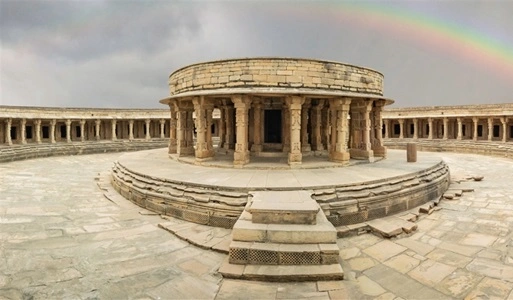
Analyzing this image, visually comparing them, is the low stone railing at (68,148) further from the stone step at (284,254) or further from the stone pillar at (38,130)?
the stone step at (284,254)

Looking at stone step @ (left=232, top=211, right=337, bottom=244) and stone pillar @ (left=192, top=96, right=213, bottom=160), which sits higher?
stone pillar @ (left=192, top=96, right=213, bottom=160)

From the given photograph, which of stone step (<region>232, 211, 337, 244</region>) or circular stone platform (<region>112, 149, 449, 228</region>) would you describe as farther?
circular stone platform (<region>112, 149, 449, 228</region>)

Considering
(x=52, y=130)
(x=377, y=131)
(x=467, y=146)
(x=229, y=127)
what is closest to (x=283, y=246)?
(x=229, y=127)

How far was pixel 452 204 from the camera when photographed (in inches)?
346

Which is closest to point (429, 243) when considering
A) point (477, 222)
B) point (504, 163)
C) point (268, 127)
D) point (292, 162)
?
point (477, 222)

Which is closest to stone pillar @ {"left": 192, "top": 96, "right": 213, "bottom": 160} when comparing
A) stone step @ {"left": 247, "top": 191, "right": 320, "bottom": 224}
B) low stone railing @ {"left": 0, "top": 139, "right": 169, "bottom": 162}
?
stone step @ {"left": 247, "top": 191, "right": 320, "bottom": 224}

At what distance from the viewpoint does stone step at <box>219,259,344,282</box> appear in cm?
459

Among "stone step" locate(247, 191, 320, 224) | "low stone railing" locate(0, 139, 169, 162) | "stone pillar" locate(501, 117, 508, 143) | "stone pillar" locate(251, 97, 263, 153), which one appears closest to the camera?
"stone step" locate(247, 191, 320, 224)

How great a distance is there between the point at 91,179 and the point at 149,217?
6967 millimetres

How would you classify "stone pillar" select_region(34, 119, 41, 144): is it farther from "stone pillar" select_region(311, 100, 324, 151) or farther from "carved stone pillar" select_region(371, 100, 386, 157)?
"carved stone pillar" select_region(371, 100, 386, 157)

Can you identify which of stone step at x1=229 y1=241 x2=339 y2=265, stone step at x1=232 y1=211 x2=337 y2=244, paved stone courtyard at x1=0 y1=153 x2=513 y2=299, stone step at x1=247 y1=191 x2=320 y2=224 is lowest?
paved stone courtyard at x1=0 y1=153 x2=513 y2=299

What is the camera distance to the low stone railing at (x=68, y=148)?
1997 centimetres

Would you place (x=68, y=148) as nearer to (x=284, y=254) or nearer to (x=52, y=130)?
(x=52, y=130)

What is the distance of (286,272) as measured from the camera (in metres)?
4.65
